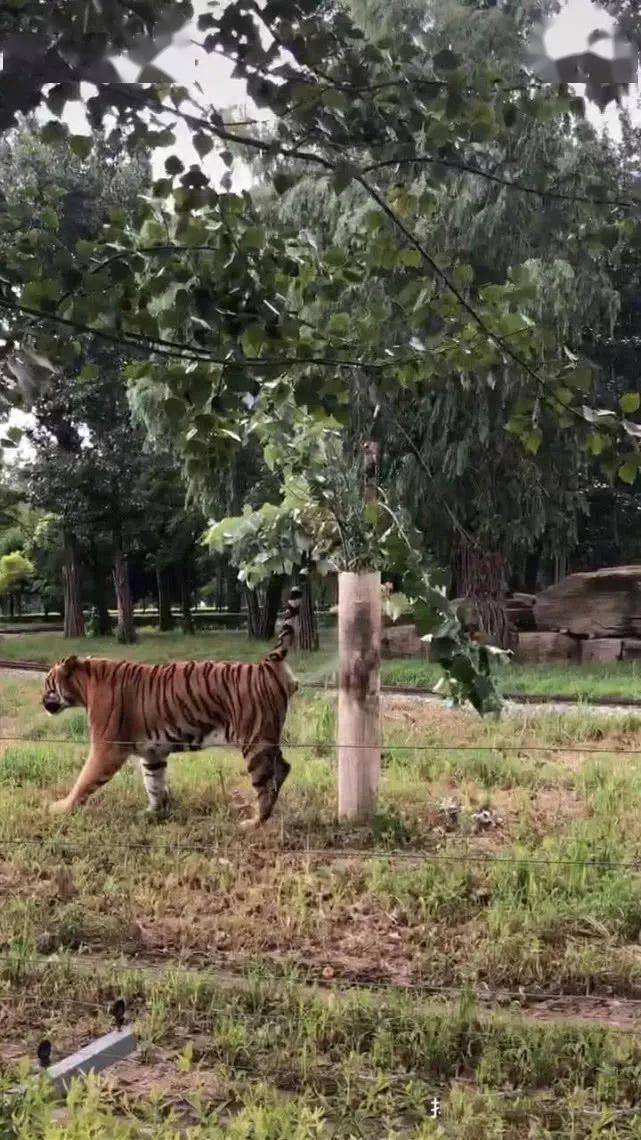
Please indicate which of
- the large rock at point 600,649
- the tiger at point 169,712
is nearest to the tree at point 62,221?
the tiger at point 169,712

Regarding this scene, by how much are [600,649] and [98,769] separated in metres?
3.21

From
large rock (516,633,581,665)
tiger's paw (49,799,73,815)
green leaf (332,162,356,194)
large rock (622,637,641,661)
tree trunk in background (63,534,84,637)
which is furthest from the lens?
large rock (622,637,641,661)

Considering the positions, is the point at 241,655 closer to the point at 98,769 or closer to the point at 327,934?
the point at 98,769

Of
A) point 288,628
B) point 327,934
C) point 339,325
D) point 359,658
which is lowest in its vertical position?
point 327,934

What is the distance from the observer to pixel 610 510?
3625 millimetres

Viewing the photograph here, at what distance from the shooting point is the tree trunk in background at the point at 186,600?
10.0 feet

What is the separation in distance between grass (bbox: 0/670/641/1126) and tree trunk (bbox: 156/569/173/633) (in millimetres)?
440

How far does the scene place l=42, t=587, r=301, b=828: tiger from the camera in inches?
117

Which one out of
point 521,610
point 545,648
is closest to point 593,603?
point 545,648

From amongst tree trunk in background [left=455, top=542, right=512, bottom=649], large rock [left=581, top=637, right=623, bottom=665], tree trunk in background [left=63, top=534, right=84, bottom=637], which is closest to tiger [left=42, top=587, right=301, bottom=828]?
tree trunk in background [left=63, top=534, right=84, bottom=637]

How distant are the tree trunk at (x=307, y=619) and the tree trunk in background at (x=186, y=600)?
0.38 m

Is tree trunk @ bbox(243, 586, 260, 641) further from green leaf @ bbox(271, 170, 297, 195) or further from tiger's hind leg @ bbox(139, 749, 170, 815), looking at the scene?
green leaf @ bbox(271, 170, 297, 195)

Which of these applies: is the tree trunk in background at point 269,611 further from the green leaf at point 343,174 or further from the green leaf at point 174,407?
the green leaf at point 343,174

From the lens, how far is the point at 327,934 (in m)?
2.52
